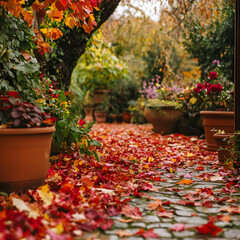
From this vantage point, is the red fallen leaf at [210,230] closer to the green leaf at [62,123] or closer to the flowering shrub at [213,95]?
the green leaf at [62,123]

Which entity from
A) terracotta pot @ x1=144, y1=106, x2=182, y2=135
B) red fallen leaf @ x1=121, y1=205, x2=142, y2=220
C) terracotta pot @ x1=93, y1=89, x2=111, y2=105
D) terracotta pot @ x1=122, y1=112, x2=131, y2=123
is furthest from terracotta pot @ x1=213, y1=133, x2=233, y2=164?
terracotta pot @ x1=93, y1=89, x2=111, y2=105

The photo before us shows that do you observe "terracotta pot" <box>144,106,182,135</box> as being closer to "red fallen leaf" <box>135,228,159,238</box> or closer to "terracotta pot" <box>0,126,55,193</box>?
"terracotta pot" <box>0,126,55,193</box>

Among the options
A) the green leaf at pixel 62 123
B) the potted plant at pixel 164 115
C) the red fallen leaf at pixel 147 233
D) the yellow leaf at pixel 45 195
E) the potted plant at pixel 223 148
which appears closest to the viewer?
the red fallen leaf at pixel 147 233

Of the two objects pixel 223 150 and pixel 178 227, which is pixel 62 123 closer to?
pixel 178 227

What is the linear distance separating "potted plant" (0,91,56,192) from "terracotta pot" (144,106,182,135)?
4.84 meters

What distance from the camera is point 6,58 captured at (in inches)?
99.4

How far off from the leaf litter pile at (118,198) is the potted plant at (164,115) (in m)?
3.04

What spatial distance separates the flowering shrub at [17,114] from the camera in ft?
7.62

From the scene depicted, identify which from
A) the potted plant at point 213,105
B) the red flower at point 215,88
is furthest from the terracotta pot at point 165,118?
the red flower at point 215,88

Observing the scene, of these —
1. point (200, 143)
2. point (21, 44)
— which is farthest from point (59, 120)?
point (200, 143)

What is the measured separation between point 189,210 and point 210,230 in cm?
42

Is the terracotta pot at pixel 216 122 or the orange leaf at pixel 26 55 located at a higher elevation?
the orange leaf at pixel 26 55

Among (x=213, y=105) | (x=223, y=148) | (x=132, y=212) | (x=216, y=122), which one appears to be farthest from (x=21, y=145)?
(x=213, y=105)

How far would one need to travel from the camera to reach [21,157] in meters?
2.33
